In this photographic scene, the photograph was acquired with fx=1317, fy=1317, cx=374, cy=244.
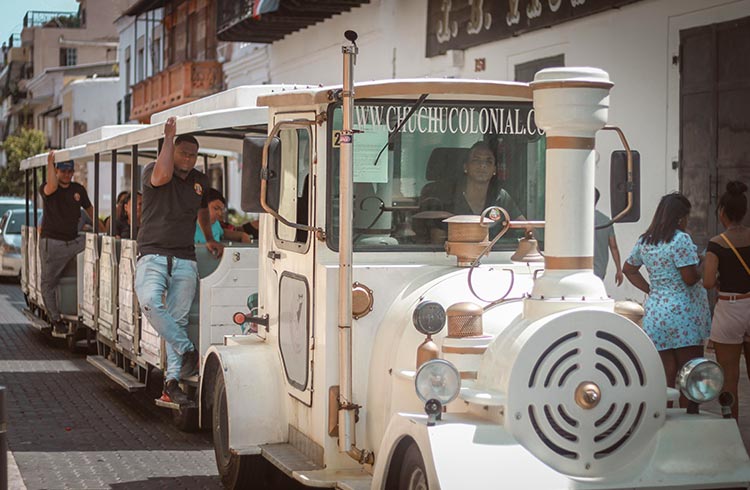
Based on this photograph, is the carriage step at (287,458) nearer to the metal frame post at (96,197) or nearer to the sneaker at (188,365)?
the sneaker at (188,365)

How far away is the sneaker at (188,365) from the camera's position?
9.61m

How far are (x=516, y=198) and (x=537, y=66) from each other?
10.9 meters

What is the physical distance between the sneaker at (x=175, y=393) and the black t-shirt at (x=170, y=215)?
3.05ft

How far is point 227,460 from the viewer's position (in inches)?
289

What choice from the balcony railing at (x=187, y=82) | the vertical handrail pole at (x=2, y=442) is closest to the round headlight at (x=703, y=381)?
the vertical handrail pole at (x=2, y=442)

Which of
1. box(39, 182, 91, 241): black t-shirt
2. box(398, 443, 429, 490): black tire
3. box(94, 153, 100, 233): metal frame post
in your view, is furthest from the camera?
box(39, 182, 91, 241): black t-shirt

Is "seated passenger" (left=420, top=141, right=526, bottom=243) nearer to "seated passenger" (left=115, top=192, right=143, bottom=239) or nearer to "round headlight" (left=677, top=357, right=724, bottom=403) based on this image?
"round headlight" (left=677, top=357, right=724, bottom=403)

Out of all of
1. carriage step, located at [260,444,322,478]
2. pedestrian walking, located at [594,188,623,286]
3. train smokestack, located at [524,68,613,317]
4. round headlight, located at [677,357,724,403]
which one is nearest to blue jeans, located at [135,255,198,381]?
carriage step, located at [260,444,322,478]

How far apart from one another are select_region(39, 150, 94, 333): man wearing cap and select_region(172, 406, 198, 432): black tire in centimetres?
575

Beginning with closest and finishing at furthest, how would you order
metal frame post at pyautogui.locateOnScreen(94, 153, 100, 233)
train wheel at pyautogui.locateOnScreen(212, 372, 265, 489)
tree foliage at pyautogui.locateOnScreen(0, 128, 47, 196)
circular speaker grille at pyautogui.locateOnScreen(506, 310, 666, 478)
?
circular speaker grille at pyautogui.locateOnScreen(506, 310, 666, 478)
train wheel at pyautogui.locateOnScreen(212, 372, 265, 489)
metal frame post at pyautogui.locateOnScreen(94, 153, 100, 233)
tree foliage at pyautogui.locateOnScreen(0, 128, 47, 196)

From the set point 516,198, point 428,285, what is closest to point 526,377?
point 428,285

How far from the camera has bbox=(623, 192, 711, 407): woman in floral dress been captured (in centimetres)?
820

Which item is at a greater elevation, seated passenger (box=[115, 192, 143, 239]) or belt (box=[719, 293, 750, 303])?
seated passenger (box=[115, 192, 143, 239])

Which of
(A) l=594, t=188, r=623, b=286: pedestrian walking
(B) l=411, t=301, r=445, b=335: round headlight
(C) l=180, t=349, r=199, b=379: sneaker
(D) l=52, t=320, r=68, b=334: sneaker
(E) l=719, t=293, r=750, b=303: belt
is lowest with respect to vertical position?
(D) l=52, t=320, r=68, b=334: sneaker
